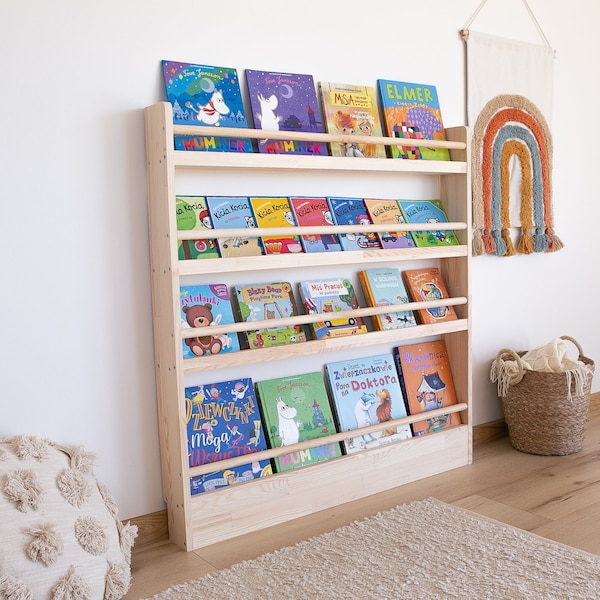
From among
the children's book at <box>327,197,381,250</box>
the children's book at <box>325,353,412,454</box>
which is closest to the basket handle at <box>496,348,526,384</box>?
the children's book at <box>325,353,412,454</box>

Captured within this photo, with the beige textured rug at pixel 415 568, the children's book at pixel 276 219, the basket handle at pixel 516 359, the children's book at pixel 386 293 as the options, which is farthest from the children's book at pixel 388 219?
the beige textured rug at pixel 415 568

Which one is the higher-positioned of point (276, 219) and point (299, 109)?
point (299, 109)

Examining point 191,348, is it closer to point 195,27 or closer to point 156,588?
point 156,588

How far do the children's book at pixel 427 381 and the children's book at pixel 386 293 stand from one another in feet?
0.42

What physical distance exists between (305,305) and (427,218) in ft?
2.07

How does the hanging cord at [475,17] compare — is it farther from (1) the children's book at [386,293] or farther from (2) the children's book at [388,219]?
(1) the children's book at [386,293]

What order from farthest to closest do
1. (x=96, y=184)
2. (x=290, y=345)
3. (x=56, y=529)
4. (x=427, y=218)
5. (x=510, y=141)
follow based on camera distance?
(x=510, y=141)
(x=427, y=218)
(x=290, y=345)
(x=96, y=184)
(x=56, y=529)

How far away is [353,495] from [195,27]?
1558mm

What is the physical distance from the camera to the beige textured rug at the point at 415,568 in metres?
1.79

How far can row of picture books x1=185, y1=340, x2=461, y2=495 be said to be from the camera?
2.21m

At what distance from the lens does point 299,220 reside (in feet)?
7.84

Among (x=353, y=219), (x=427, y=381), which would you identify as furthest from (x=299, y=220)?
(x=427, y=381)

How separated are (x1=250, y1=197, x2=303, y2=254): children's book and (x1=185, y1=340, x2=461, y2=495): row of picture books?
1.39 feet

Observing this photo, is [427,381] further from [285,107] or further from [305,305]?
[285,107]
